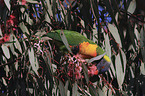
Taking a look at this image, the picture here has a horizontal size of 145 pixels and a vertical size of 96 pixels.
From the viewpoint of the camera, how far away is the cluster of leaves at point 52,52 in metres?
1.11

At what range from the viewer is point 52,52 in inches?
50.1

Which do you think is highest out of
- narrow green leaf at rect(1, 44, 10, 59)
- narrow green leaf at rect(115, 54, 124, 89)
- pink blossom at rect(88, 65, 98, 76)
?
narrow green leaf at rect(1, 44, 10, 59)

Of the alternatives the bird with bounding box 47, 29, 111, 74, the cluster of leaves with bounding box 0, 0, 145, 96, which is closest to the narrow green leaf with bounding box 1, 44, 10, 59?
the cluster of leaves with bounding box 0, 0, 145, 96

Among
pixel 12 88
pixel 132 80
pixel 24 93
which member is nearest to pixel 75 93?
pixel 24 93

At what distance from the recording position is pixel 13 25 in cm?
147

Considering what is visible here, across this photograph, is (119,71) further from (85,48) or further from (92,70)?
(85,48)

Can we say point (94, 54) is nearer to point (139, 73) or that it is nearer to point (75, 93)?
point (139, 73)

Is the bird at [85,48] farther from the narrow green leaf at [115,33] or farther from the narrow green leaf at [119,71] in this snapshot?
the narrow green leaf at [115,33]

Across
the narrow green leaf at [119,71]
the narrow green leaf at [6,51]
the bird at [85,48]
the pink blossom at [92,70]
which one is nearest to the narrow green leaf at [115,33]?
the narrow green leaf at [119,71]

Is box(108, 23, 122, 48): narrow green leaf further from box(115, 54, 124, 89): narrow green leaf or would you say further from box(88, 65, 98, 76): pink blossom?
box(88, 65, 98, 76): pink blossom

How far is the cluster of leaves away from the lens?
3.66 feet

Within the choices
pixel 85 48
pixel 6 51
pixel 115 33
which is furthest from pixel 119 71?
pixel 6 51

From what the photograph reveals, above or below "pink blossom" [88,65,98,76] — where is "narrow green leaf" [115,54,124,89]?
above

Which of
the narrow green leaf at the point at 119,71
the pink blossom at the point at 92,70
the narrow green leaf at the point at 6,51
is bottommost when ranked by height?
the pink blossom at the point at 92,70
